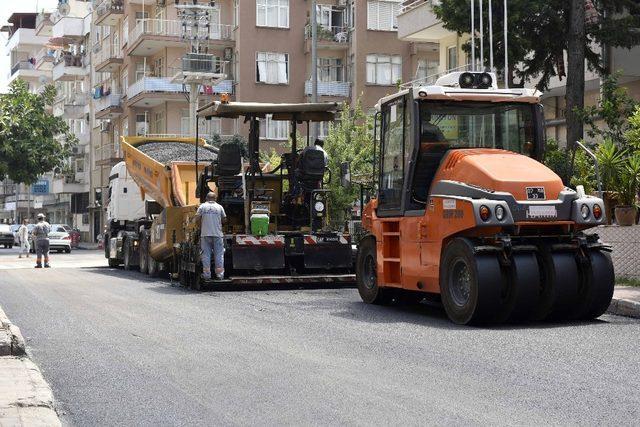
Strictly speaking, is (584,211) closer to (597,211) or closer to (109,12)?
(597,211)

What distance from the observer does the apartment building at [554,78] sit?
31328mm

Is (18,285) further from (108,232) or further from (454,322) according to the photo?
(454,322)

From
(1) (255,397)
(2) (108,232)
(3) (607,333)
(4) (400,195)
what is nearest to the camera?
(1) (255,397)

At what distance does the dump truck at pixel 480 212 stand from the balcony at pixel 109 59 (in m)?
57.3

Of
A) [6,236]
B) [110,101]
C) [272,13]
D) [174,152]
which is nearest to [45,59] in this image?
[110,101]

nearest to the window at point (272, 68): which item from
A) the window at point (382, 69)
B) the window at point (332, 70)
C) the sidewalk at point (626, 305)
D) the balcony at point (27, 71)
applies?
the window at point (332, 70)

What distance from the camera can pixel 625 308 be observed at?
48.2ft

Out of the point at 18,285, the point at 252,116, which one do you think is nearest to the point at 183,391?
the point at 252,116

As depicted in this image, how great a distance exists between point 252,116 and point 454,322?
9012mm

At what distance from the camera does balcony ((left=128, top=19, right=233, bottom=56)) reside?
2399 inches

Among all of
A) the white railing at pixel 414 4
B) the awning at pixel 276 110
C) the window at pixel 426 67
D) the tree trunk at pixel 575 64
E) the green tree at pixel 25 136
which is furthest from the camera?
the green tree at pixel 25 136

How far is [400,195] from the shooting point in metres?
14.8

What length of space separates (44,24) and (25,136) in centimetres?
5260

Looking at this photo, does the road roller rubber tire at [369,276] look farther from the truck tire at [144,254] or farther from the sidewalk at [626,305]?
the truck tire at [144,254]
